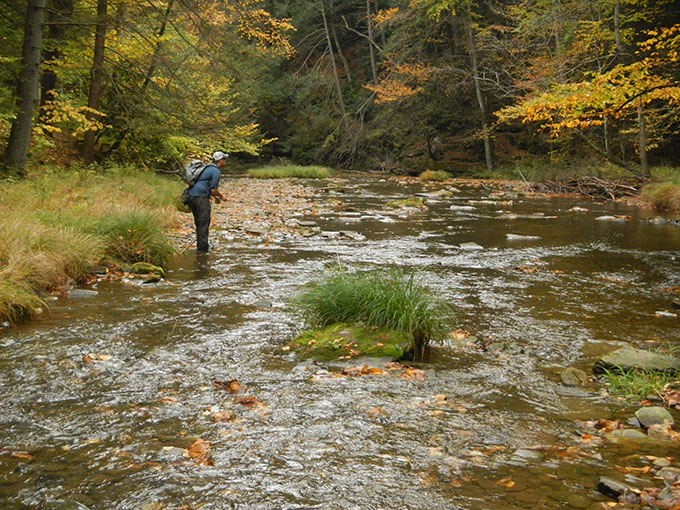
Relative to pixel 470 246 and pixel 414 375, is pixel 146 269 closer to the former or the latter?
pixel 414 375

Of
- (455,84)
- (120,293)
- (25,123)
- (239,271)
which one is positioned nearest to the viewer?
(120,293)

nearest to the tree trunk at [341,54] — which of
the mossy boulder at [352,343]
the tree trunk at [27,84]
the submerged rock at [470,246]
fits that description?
the tree trunk at [27,84]

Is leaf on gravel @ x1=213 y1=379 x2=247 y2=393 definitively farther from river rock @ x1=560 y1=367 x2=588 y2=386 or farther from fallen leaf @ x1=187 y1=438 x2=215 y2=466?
river rock @ x1=560 y1=367 x2=588 y2=386

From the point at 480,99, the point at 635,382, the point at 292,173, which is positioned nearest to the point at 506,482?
the point at 635,382

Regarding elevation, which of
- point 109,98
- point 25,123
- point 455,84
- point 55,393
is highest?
point 455,84

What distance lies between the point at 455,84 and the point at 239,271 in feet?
→ 83.5

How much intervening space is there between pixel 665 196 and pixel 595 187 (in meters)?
4.64

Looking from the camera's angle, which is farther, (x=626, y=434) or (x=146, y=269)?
(x=146, y=269)

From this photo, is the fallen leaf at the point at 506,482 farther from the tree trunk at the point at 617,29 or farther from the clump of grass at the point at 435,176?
the clump of grass at the point at 435,176

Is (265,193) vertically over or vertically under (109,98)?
under

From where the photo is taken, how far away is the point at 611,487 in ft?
10.3

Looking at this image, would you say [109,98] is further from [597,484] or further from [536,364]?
[597,484]

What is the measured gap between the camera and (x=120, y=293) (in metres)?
7.61

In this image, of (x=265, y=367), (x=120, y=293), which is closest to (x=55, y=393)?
(x=265, y=367)
